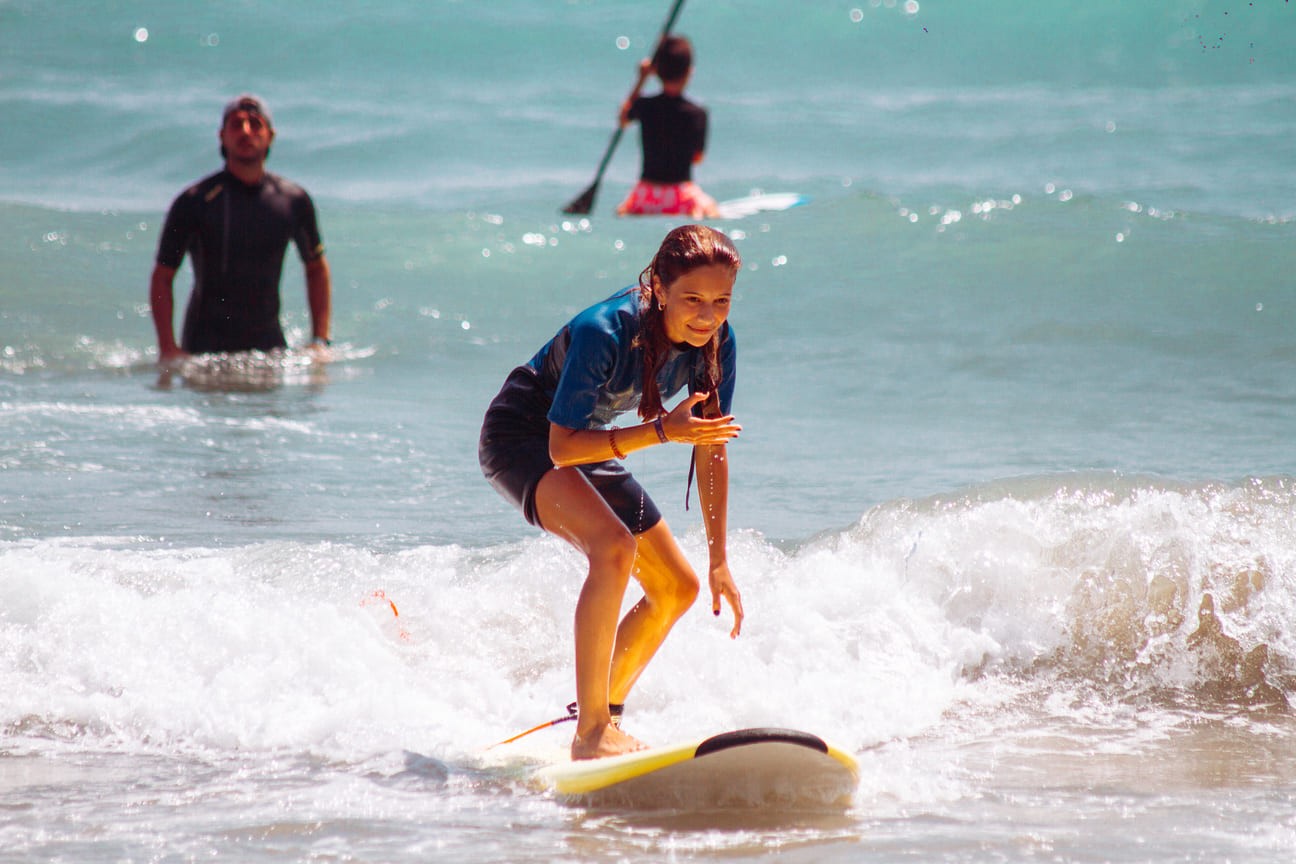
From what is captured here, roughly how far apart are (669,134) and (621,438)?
26.3 feet

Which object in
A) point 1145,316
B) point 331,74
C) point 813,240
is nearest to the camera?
point 1145,316

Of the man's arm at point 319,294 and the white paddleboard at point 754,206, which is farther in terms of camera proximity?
the white paddleboard at point 754,206

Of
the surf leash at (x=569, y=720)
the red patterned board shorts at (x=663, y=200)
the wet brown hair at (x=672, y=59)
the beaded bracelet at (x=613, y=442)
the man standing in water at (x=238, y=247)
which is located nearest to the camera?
the beaded bracelet at (x=613, y=442)

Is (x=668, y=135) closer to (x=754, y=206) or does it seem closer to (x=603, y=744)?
(x=754, y=206)

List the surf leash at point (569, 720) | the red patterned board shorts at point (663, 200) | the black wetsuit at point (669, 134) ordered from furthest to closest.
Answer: the red patterned board shorts at point (663, 200) < the black wetsuit at point (669, 134) < the surf leash at point (569, 720)

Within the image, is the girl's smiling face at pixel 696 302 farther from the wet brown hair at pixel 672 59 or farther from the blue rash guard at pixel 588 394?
the wet brown hair at pixel 672 59

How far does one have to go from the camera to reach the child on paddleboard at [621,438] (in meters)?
3.24

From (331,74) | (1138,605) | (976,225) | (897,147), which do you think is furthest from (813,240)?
(331,74)

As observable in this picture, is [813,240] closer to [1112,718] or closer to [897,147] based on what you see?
[897,147]

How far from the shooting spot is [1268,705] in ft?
14.7

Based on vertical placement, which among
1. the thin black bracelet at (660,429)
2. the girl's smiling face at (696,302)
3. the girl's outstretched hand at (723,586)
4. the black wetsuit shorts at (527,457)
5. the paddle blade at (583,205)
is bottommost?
the girl's outstretched hand at (723,586)

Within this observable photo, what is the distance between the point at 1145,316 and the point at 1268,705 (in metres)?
7.22

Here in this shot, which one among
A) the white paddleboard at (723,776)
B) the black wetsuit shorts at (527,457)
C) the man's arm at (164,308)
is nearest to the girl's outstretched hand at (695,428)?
the black wetsuit shorts at (527,457)

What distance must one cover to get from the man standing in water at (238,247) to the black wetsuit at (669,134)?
3.52m
